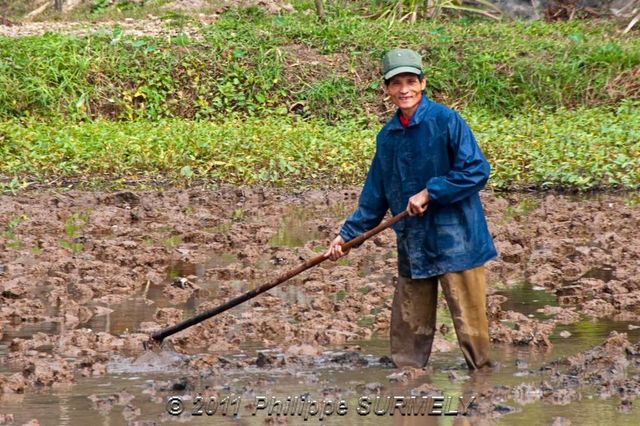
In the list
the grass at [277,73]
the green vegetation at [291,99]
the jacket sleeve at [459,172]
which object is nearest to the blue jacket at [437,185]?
the jacket sleeve at [459,172]

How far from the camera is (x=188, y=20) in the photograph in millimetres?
17375

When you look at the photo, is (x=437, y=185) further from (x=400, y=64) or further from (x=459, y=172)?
(x=400, y=64)

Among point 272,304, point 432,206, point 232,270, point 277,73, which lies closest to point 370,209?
point 432,206

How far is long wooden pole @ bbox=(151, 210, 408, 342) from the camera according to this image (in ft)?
18.6

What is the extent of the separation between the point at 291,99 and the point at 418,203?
1021 cm

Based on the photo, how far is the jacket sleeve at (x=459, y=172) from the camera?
17.9 ft

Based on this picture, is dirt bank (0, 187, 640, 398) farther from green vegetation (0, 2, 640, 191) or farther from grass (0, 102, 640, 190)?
green vegetation (0, 2, 640, 191)

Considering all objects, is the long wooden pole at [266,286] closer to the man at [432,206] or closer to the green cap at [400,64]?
the man at [432,206]

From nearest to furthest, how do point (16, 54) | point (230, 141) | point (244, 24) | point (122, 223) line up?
1. point (122, 223)
2. point (230, 141)
3. point (16, 54)
4. point (244, 24)

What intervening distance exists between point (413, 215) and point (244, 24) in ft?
38.7

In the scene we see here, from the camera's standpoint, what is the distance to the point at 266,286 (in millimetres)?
5922

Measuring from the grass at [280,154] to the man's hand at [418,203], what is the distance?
6.30 metres

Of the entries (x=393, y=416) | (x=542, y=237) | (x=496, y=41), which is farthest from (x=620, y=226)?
(x=496, y=41)

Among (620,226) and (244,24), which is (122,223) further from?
(244,24)
